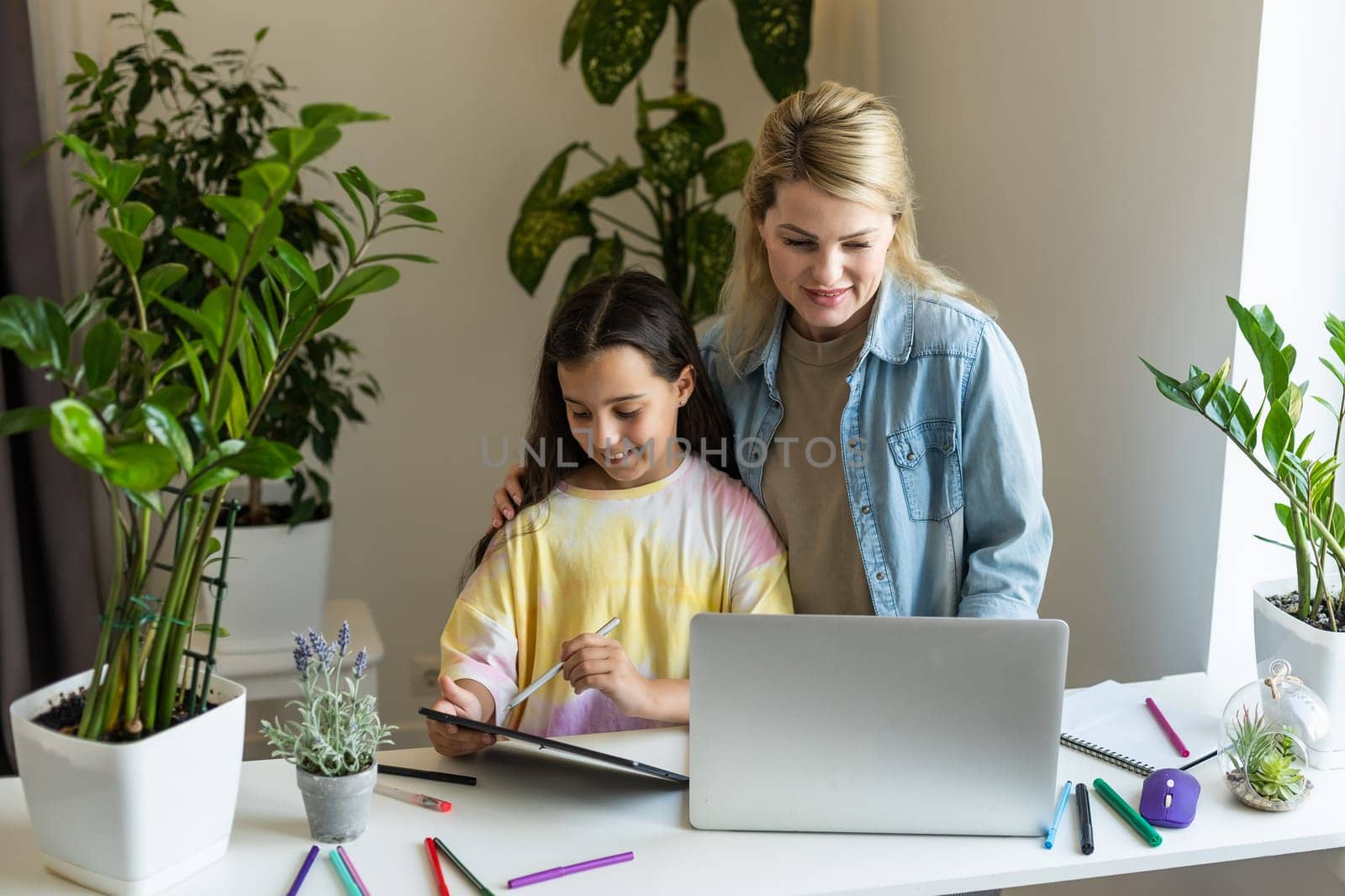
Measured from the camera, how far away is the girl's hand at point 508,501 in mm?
1557

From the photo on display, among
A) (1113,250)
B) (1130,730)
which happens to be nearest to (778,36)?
(1113,250)

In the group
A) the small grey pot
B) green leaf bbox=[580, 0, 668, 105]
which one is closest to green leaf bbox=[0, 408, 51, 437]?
the small grey pot

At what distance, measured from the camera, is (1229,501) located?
5.52ft

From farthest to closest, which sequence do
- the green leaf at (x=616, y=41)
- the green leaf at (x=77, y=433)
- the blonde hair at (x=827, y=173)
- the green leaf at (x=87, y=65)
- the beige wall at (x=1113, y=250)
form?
the green leaf at (x=616, y=41) < the green leaf at (x=87, y=65) < the beige wall at (x=1113, y=250) < the blonde hair at (x=827, y=173) < the green leaf at (x=77, y=433)

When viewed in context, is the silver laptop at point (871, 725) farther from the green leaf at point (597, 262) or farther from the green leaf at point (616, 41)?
the green leaf at point (616, 41)

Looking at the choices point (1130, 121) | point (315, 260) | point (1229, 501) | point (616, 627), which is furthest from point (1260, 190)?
point (315, 260)

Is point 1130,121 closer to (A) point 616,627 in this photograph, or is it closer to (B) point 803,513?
(B) point 803,513

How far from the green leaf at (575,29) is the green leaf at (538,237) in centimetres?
31

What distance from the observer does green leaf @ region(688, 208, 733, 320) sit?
249 centimetres

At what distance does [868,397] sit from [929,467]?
12 cm

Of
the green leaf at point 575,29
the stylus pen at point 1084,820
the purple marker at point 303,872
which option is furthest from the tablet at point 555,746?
the green leaf at point 575,29

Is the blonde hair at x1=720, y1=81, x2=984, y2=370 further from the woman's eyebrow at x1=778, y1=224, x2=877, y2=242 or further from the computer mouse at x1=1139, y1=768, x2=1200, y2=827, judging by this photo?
the computer mouse at x1=1139, y1=768, x2=1200, y2=827

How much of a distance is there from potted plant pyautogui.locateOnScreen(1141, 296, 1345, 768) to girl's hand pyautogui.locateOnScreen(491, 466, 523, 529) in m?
0.78

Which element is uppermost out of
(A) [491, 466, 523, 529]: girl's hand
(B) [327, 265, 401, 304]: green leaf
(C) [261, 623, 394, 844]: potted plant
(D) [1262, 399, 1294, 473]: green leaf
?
(B) [327, 265, 401, 304]: green leaf
